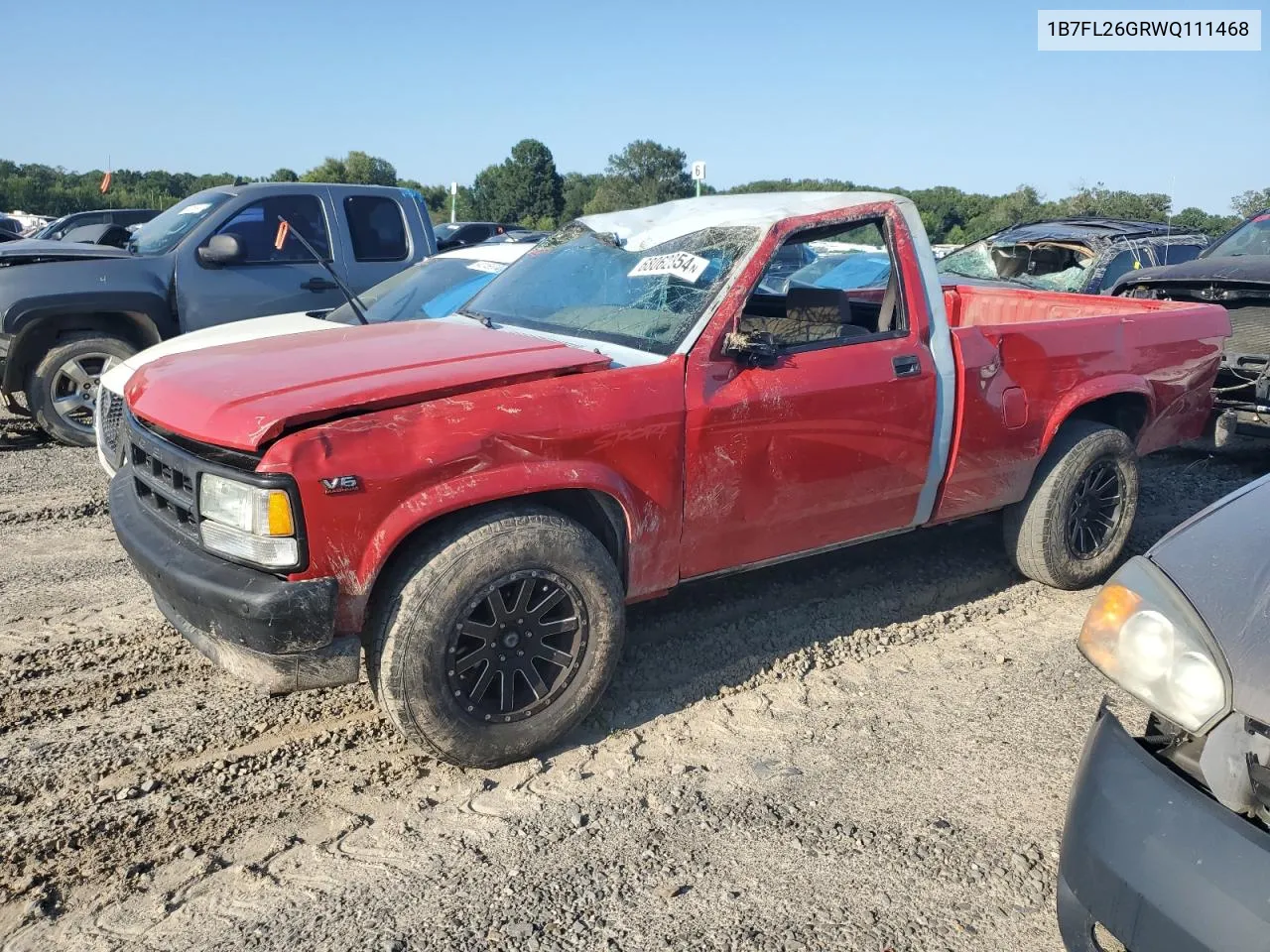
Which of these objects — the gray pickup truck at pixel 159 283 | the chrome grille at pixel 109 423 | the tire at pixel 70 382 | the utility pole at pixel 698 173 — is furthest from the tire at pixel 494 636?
the utility pole at pixel 698 173

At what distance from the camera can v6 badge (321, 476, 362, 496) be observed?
2834 millimetres

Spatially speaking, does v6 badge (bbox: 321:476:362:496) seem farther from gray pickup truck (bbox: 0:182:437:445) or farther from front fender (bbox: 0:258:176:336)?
front fender (bbox: 0:258:176:336)

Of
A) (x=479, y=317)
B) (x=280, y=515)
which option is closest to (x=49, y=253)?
(x=479, y=317)

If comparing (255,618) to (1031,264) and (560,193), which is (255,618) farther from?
(560,193)

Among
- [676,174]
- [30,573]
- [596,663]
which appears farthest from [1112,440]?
[676,174]

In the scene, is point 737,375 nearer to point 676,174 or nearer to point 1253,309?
point 1253,309

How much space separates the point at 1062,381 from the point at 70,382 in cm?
694

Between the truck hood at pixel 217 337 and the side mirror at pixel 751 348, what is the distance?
2544 millimetres

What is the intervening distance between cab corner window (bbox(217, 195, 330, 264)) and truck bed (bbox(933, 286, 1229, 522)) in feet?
18.2

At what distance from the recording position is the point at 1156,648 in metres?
2.14

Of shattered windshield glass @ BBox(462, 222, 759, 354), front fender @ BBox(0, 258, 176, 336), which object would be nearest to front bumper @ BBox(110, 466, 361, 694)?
shattered windshield glass @ BBox(462, 222, 759, 354)

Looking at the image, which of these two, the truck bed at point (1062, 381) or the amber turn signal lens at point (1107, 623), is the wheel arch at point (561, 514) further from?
the truck bed at point (1062, 381)

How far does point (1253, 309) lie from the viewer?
7.09m

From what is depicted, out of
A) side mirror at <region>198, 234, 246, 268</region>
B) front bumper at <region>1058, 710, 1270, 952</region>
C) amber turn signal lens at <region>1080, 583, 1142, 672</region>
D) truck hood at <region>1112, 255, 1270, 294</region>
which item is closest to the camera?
front bumper at <region>1058, 710, 1270, 952</region>
